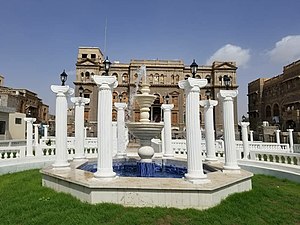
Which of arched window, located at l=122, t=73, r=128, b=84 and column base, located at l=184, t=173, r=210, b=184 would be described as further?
arched window, located at l=122, t=73, r=128, b=84

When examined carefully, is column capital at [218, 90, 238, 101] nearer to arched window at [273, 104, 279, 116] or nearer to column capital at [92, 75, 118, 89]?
column capital at [92, 75, 118, 89]

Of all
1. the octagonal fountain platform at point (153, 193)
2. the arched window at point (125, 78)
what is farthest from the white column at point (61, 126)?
the arched window at point (125, 78)

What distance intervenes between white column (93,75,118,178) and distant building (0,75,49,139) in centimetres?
2594

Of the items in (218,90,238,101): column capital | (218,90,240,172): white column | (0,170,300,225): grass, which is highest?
(218,90,238,101): column capital

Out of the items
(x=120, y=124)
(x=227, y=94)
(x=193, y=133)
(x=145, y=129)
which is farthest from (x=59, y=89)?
(x=227, y=94)

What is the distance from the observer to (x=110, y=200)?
5383 mm

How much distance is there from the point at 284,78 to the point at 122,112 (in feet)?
148

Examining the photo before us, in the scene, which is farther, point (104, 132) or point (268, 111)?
point (268, 111)

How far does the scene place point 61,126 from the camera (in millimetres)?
7844

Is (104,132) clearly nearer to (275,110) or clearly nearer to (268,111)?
(275,110)

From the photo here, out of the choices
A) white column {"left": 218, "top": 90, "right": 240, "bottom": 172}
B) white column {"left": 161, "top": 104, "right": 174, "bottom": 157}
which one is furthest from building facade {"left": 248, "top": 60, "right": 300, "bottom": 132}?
white column {"left": 218, "top": 90, "right": 240, "bottom": 172}

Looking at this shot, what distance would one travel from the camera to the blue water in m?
8.63

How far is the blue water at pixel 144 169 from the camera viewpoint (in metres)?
8.63

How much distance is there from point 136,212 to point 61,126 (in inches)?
166
